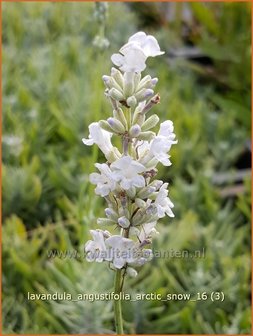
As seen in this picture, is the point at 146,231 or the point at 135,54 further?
the point at 146,231

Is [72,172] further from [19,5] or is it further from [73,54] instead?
[19,5]

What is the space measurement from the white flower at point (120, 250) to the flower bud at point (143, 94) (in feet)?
0.63

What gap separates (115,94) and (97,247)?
0.23 m

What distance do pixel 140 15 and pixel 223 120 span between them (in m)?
1.62

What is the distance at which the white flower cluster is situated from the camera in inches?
32.8

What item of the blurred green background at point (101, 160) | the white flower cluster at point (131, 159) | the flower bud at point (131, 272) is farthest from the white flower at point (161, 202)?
the blurred green background at point (101, 160)

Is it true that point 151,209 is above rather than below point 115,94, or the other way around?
below

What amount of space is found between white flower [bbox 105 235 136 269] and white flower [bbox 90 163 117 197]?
0.07 m

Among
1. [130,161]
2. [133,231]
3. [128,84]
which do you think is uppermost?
[128,84]

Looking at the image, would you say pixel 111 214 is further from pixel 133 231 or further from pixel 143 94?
pixel 143 94

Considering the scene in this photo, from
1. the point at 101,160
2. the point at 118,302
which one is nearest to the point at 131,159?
the point at 118,302

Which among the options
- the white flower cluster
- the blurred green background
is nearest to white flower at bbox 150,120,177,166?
the white flower cluster

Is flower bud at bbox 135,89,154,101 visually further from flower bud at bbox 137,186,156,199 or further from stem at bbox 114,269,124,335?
stem at bbox 114,269,124,335

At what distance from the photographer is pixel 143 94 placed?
85 cm
